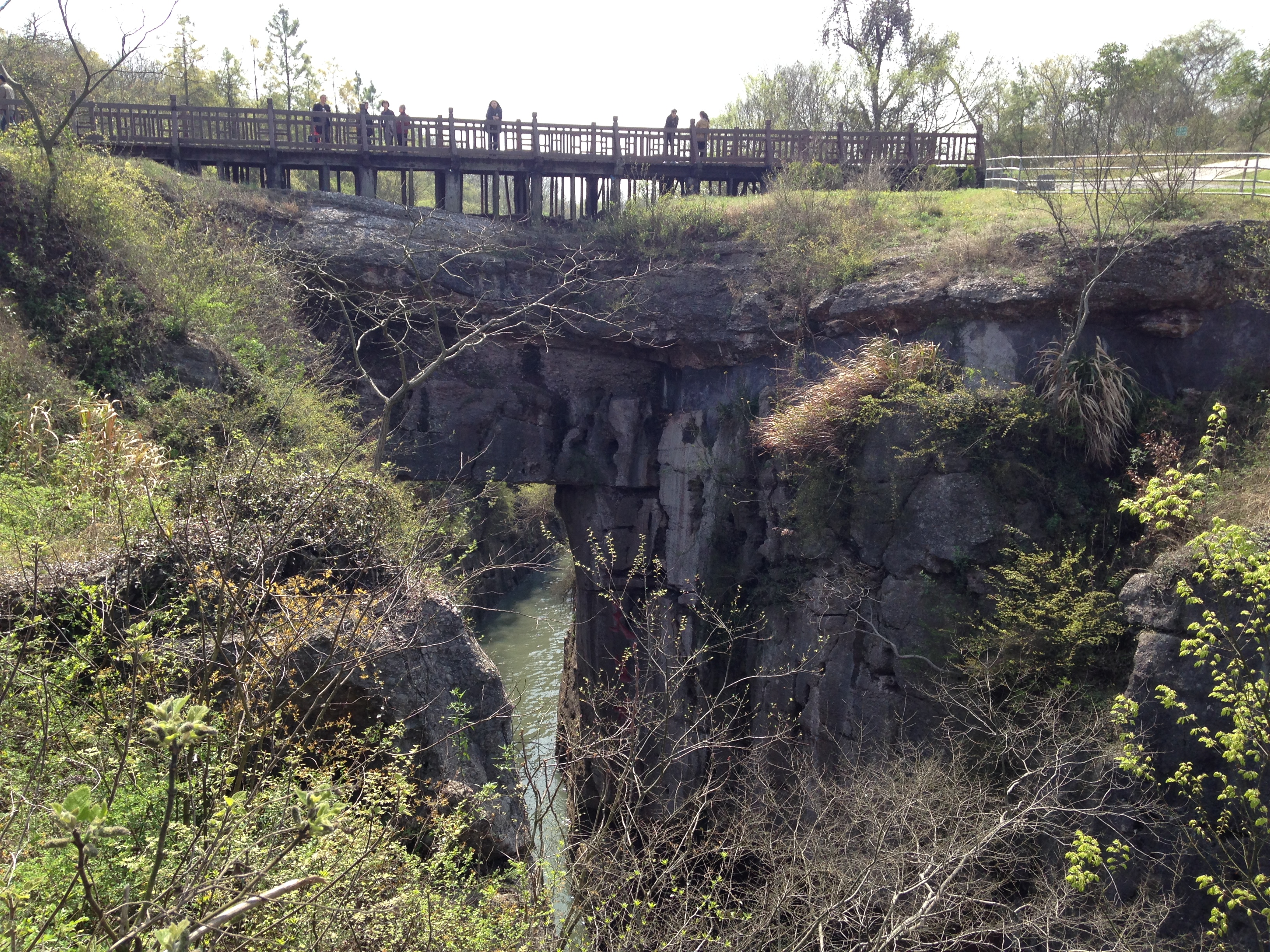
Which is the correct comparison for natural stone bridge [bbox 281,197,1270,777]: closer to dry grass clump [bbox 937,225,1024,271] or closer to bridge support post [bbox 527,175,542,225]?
dry grass clump [bbox 937,225,1024,271]

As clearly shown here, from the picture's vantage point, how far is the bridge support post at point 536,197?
17.7 metres

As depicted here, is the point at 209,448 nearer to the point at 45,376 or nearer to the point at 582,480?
the point at 45,376

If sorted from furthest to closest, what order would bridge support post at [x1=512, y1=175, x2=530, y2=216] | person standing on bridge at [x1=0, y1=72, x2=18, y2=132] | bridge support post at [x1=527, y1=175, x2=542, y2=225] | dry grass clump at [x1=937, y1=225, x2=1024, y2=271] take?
bridge support post at [x1=512, y1=175, x2=530, y2=216], bridge support post at [x1=527, y1=175, x2=542, y2=225], person standing on bridge at [x1=0, y1=72, x2=18, y2=132], dry grass clump at [x1=937, y1=225, x2=1024, y2=271]

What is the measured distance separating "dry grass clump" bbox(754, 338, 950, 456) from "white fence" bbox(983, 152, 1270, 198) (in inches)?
118

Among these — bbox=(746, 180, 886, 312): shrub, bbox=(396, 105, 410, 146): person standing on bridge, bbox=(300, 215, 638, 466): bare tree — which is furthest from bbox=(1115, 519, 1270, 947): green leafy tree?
bbox=(396, 105, 410, 146): person standing on bridge

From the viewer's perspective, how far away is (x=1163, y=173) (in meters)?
12.0

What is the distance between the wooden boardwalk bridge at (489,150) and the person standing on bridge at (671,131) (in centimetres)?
3

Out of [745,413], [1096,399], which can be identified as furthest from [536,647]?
[1096,399]

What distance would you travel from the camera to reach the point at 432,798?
6.70m

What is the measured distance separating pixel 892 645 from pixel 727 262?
8.08 meters

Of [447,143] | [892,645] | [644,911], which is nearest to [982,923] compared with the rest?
[644,911]

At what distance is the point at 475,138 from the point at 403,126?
56.9 inches

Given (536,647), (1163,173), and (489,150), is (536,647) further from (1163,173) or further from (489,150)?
(1163,173)

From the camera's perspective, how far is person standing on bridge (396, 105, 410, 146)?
17.1 metres
